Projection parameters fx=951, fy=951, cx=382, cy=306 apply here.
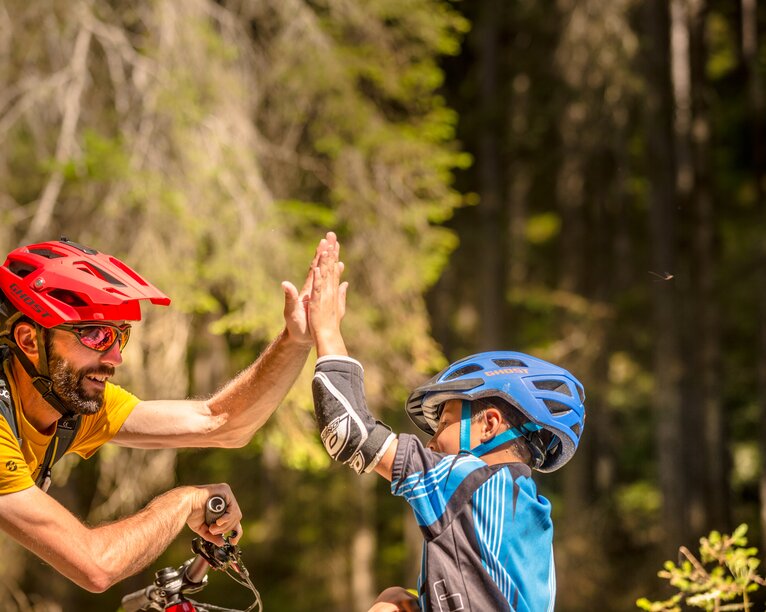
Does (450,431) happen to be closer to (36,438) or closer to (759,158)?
(36,438)

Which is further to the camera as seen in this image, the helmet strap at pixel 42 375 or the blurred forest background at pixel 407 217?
the blurred forest background at pixel 407 217

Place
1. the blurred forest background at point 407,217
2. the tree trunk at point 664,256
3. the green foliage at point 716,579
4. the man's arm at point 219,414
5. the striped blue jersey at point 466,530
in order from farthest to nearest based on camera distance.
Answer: the tree trunk at point 664,256 → the blurred forest background at point 407,217 → the green foliage at point 716,579 → the man's arm at point 219,414 → the striped blue jersey at point 466,530

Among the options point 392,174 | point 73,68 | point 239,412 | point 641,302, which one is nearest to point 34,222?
point 73,68

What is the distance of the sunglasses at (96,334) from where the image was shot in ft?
9.66

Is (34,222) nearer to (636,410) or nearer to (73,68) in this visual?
(73,68)

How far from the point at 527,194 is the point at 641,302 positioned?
362 cm

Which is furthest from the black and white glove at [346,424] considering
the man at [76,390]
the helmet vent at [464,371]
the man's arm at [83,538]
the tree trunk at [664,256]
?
the tree trunk at [664,256]

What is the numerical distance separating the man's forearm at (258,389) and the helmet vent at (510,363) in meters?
0.65

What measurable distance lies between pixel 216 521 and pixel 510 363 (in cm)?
102

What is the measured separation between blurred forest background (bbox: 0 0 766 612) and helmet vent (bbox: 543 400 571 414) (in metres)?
2.76

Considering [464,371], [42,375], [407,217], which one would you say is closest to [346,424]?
[464,371]

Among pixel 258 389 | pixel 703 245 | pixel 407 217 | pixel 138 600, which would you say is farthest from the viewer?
pixel 703 245

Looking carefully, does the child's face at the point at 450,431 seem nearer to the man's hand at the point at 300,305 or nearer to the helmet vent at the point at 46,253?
the man's hand at the point at 300,305

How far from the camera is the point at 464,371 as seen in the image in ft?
9.36
